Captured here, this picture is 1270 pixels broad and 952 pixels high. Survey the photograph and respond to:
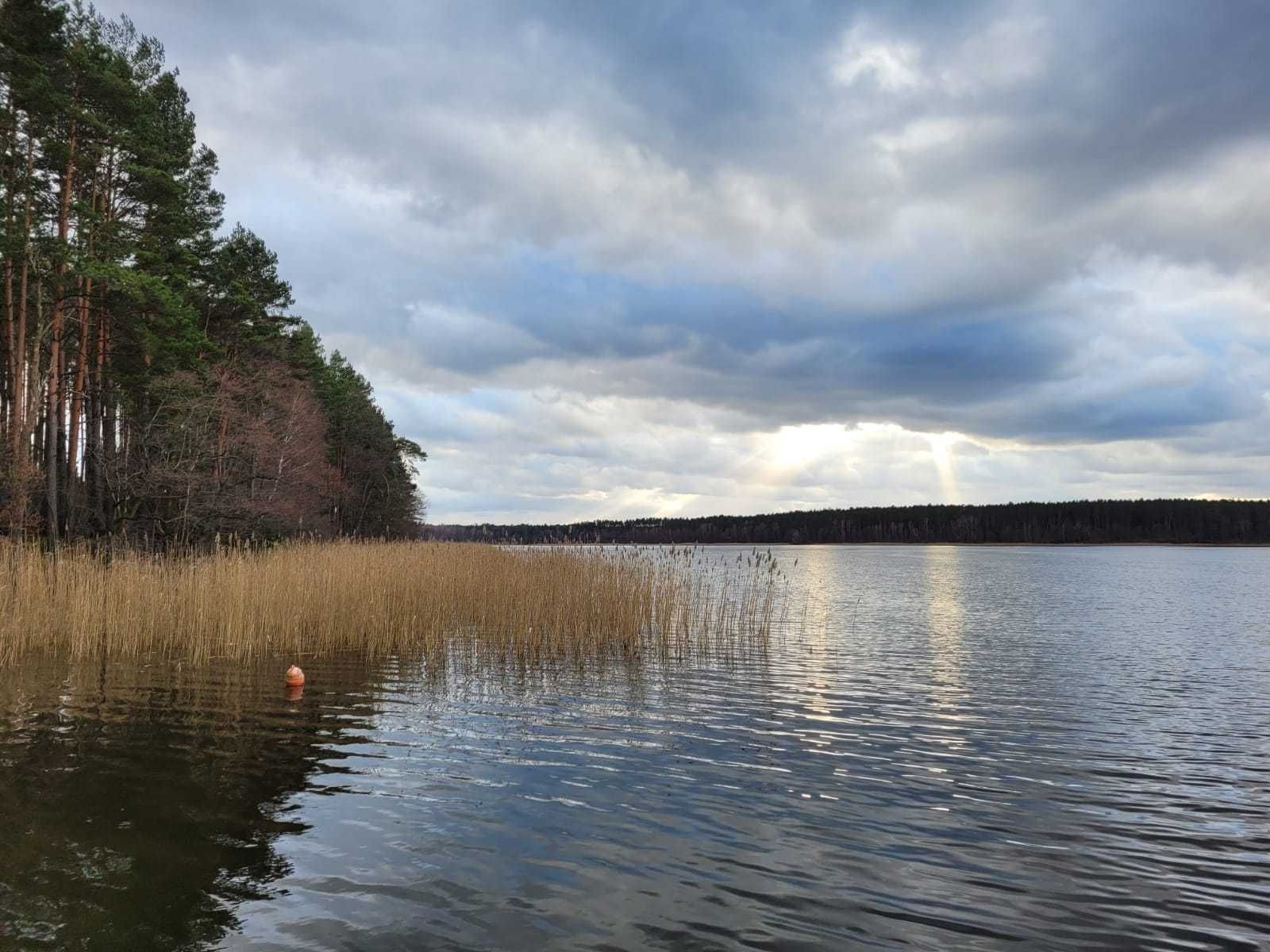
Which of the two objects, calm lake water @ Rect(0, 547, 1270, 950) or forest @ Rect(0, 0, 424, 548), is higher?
forest @ Rect(0, 0, 424, 548)

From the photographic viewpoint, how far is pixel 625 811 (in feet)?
21.8

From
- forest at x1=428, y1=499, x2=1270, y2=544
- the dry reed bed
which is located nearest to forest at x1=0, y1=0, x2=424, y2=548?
the dry reed bed

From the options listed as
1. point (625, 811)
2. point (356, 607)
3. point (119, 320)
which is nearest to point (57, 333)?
point (119, 320)

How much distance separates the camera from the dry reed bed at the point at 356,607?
14208 millimetres

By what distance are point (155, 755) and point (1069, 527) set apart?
156m

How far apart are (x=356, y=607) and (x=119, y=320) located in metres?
17.8

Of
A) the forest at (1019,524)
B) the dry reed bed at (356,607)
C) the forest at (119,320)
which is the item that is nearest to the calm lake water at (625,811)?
the dry reed bed at (356,607)

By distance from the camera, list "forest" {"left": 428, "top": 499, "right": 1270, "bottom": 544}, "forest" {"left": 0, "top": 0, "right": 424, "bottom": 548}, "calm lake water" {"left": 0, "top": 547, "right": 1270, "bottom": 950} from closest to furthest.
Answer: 1. "calm lake water" {"left": 0, "top": 547, "right": 1270, "bottom": 950}
2. "forest" {"left": 0, "top": 0, "right": 424, "bottom": 548}
3. "forest" {"left": 428, "top": 499, "right": 1270, "bottom": 544}

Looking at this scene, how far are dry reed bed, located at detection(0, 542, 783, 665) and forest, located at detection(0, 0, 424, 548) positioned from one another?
351cm

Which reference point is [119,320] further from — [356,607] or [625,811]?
[625,811]

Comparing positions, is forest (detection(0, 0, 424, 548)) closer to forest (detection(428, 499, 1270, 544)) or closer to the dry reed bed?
the dry reed bed

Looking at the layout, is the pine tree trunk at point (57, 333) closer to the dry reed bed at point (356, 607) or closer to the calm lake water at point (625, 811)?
the dry reed bed at point (356, 607)

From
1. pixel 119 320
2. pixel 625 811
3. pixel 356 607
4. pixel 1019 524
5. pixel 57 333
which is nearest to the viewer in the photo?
pixel 625 811

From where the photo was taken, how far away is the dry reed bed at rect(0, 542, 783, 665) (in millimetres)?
14208
